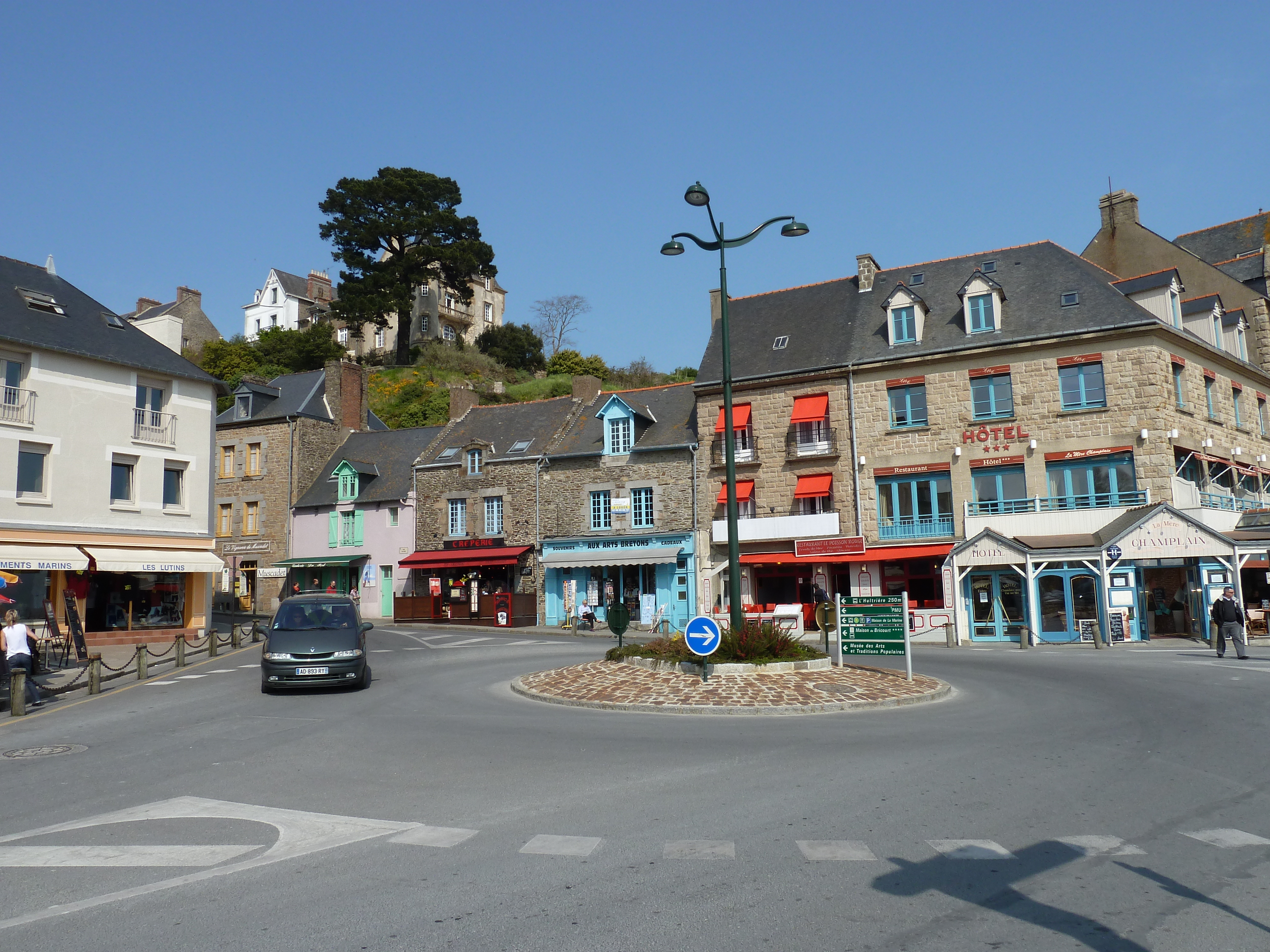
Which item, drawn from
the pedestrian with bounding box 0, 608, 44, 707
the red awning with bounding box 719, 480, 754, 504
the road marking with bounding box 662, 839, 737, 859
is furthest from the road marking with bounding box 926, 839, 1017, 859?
the red awning with bounding box 719, 480, 754, 504

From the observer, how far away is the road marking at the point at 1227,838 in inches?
233

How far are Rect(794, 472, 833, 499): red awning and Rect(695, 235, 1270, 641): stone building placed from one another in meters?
0.09

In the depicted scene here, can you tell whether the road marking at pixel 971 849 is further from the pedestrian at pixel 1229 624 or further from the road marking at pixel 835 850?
the pedestrian at pixel 1229 624

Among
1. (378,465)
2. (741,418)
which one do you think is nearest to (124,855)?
(741,418)

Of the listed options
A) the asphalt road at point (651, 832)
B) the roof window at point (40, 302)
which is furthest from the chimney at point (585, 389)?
the asphalt road at point (651, 832)

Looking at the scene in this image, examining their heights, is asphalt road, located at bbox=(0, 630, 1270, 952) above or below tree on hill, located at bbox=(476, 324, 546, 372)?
below

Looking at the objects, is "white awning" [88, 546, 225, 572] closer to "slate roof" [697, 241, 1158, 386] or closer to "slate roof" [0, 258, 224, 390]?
"slate roof" [0, 258, 224, 390]

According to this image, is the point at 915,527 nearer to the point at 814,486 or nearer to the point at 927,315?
the point at 814,486

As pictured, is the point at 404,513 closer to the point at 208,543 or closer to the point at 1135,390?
the point at 208,543

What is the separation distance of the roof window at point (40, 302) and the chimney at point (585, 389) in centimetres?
1907

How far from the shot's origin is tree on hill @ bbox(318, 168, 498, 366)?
2245 inches

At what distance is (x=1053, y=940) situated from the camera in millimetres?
4398

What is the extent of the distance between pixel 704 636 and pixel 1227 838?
332 inches

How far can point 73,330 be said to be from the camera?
28.5 m
